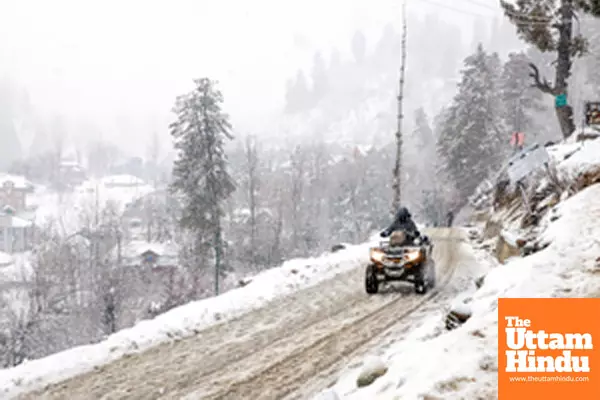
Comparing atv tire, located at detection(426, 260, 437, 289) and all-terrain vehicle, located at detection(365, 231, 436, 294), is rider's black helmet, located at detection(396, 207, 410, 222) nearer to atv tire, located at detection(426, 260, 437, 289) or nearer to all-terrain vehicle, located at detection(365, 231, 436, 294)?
all-terrain vehicle, located at detection(365, 231, 436, 294)

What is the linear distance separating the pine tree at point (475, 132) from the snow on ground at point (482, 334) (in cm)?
3209

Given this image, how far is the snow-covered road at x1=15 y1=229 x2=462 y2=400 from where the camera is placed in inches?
253

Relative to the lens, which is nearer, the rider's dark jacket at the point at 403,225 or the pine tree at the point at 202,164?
the rider's dark jacket at the point at 403,225

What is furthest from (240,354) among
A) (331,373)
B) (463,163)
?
(463,163)

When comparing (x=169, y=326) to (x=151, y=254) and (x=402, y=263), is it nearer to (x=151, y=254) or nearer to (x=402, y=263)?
(x=402, y=263)

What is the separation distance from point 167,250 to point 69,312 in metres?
25.1

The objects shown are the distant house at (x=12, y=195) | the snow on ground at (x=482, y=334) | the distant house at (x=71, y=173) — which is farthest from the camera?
the distant house at (x=71, y=173)

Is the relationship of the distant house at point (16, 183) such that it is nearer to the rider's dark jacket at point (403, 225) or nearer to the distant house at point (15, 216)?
the distant house at point (15, 216)

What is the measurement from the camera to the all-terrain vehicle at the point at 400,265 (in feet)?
36.5

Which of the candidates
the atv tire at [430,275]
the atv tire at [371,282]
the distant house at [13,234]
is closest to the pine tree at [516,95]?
the atv tire at [430,275]

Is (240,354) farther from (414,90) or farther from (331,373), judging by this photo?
(414,90)

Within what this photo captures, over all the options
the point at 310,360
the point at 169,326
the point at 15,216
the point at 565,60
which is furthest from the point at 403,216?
the point at 15,216

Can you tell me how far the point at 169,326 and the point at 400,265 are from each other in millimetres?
5232

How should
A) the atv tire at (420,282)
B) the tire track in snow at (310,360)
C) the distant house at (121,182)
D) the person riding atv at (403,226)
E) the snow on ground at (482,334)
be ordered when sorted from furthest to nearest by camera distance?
1. the distant house at (121,182)
2. the person riding atv at (403,226)
3. the atv tire at (420,282)
4. the tire track in snow at (310,360)
5. the snow on ground at (482,334)
